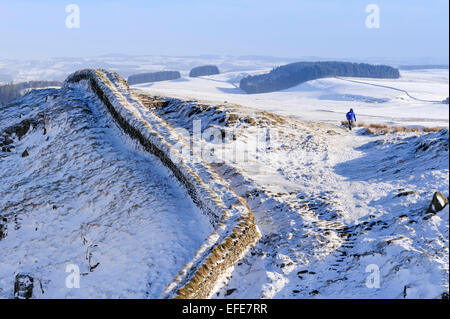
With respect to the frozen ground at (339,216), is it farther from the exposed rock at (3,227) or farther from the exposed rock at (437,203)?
the exposed rock at (3,227)

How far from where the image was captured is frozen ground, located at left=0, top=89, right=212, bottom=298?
9703 millimetres

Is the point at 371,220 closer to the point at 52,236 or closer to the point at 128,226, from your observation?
the point at 128,226

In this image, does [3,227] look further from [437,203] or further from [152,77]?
[152,77]

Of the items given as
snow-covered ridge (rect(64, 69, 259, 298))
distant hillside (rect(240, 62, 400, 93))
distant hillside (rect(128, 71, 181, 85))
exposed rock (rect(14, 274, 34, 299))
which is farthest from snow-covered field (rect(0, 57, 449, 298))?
distant hillside (rect(128, 71, 181, 85))

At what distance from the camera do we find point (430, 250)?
28.4 feet

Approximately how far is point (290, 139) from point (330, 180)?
18.9ft

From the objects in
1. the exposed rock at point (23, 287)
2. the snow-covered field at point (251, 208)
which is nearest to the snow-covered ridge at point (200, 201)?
the snow-covered field at point (251, 208)

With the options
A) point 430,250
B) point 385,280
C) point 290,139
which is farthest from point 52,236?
point 290,139

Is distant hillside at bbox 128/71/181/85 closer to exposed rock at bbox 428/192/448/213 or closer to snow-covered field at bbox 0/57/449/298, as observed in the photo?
snow-covered field at bbox 0/57/449/298

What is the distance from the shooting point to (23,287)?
986 cm

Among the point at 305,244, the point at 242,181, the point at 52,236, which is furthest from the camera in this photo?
the point at 242,181

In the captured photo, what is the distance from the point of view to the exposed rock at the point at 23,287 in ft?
32.0

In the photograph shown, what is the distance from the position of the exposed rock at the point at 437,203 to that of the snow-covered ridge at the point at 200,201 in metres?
5.35

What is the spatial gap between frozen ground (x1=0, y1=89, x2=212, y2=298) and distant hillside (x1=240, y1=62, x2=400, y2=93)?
Result: 13028cm
